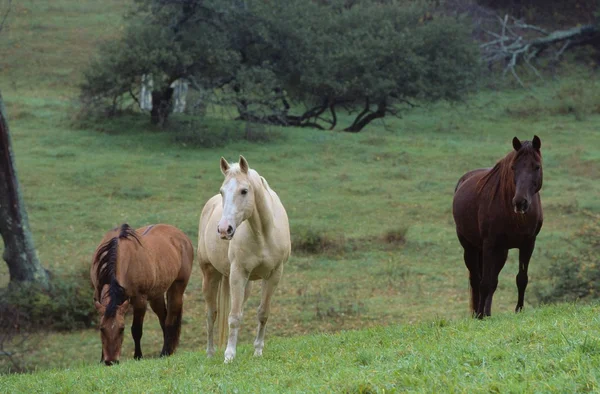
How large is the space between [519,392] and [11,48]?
124 feet

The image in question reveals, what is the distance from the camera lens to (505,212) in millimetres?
9133

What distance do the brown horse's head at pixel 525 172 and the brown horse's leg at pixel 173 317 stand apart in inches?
194

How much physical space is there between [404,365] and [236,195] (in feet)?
8.13

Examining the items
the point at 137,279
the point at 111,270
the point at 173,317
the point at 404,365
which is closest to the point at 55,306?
the point at 173,317

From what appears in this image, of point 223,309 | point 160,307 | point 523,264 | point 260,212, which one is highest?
point 260,212

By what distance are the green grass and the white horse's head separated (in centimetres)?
129

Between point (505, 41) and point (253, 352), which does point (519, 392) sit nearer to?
point (253, 352)

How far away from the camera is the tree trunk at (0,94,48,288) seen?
16688 millimetres

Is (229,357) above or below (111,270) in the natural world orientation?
below

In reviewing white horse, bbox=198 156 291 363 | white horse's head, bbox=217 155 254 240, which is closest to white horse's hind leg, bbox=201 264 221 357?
white horse, bbox=198 156 291 363

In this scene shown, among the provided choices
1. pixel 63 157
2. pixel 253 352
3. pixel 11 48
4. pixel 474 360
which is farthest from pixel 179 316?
pixel 11 48

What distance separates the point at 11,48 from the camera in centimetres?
3912

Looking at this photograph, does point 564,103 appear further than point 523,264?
Yes

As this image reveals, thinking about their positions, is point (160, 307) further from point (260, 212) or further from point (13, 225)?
point (13, 225)
